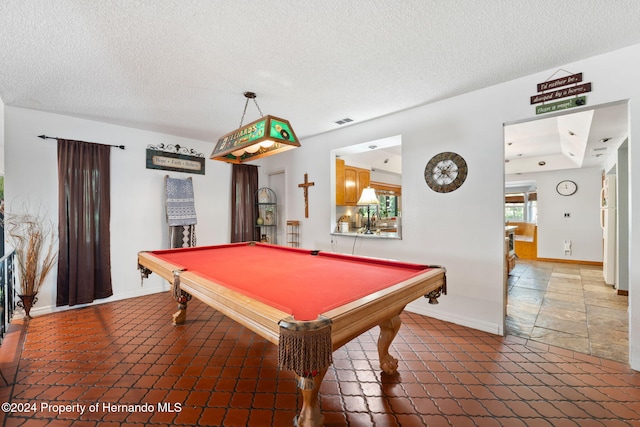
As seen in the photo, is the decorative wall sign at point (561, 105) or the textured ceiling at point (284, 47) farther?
the decorative wall sign at point (561, 105)

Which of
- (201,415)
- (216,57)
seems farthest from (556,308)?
(216,57)

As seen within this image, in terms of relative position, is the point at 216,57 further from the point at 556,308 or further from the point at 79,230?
the point at 556,308

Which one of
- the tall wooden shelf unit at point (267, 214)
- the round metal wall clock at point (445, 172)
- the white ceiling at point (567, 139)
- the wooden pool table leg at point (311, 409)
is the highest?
the white ceiling at point (567, 139)

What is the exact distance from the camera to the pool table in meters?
1.08

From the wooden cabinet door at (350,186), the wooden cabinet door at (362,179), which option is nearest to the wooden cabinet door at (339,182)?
the wooden cabinet door at (350,186)

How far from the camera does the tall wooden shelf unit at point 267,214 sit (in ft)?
17.8

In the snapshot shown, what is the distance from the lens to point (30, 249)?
125 inches

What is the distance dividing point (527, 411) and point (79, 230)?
4.94m

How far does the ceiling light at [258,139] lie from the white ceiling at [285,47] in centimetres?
50

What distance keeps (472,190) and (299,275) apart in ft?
7.10

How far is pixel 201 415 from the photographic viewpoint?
5.40ft

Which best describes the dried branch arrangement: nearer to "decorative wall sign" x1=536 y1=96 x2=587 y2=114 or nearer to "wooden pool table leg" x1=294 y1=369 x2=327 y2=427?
"wooden pool table leg" x1=294 y1=369 x2=327 y2=427

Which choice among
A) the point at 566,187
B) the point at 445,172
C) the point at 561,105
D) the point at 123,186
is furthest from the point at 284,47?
the point at 566,187

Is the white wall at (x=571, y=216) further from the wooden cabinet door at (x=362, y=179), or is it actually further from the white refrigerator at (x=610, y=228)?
the wooden cabinet door at (x=362, y=179)
